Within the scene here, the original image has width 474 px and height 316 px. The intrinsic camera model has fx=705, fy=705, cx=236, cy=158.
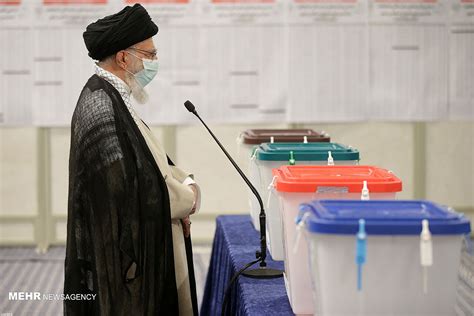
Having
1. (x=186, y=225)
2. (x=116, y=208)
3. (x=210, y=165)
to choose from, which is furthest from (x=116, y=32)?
(x=210, y=165)

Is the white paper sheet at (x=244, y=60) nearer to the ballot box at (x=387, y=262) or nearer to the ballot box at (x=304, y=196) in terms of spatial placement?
the ballot box at (x=304, y=196)

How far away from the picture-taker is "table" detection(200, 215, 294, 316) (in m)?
1.82

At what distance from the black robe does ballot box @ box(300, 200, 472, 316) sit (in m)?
0.93

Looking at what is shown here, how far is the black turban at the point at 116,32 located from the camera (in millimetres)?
2293

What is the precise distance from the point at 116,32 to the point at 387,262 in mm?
1341

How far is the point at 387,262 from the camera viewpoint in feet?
4.33

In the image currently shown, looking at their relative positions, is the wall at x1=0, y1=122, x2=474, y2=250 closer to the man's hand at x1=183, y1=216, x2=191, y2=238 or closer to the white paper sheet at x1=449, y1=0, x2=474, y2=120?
the white paper sheet at x1=449, y1=0, x2=474, y2=120

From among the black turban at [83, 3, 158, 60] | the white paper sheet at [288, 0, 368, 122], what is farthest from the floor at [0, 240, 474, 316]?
the black turban at [83, 3, 158, 60]

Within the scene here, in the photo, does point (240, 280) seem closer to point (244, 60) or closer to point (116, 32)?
point (116, 32)

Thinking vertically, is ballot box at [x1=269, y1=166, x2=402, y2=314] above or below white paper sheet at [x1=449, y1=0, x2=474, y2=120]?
below

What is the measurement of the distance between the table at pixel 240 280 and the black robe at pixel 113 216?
27 centimetres

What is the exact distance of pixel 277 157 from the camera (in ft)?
7.51

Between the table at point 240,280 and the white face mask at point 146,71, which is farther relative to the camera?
the white face mask at point 146,71

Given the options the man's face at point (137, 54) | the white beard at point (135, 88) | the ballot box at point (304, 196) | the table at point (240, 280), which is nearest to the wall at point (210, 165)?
the table at point (240, 280)
